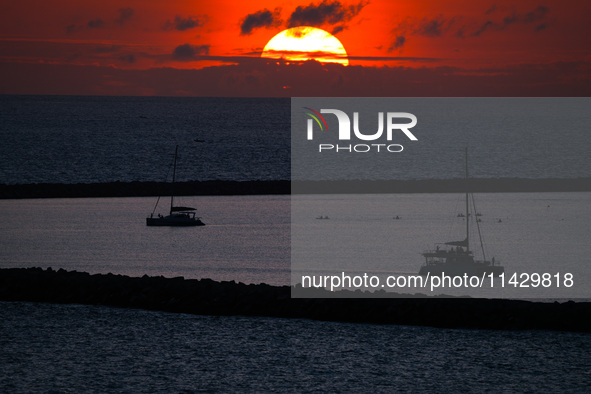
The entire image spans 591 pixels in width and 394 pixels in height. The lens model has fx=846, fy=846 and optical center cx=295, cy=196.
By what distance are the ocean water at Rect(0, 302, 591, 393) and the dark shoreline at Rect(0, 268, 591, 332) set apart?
53 centimetres

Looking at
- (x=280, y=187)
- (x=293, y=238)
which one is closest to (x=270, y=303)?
(x=293, y=238)

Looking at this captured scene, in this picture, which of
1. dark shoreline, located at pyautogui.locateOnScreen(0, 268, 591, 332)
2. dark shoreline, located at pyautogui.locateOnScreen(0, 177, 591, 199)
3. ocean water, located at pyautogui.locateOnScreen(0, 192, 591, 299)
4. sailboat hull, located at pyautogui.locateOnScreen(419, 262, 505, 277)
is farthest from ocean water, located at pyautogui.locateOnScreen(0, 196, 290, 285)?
dark shoreline, located at pyautogui.locateOnScreen(0, 268, 591, 332)

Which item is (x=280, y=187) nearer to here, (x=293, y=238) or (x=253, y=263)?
(x=293, y=238)

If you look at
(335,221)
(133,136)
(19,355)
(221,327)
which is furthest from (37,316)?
(133,136)

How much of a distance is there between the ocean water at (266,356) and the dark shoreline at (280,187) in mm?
55072

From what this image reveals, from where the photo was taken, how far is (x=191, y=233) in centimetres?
6347

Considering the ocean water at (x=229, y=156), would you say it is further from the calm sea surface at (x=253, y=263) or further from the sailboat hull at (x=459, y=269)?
the sailboat hull at (x=459, y=269)

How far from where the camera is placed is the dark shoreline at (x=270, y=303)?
27.9 metres

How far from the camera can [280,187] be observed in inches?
3647

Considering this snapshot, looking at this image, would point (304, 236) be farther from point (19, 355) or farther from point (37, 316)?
point (19, 355)

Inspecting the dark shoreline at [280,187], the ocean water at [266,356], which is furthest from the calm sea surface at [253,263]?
the dark shoreline at [280,187]

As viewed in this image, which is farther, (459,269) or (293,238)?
(293,238)

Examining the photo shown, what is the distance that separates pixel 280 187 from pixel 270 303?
62.6 metres

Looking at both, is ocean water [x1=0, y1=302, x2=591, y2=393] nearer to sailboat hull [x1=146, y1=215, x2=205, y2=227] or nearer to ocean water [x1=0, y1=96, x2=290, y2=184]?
sailboat hull [x1=146, y1=215, x2=205, y2=227]
